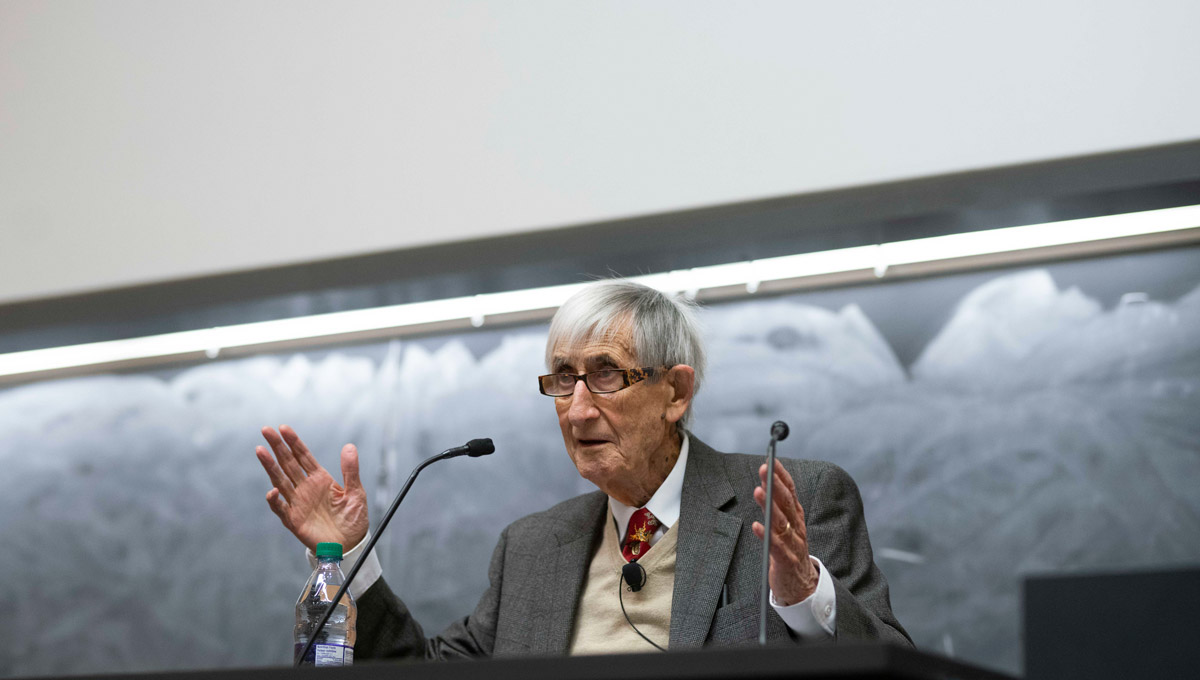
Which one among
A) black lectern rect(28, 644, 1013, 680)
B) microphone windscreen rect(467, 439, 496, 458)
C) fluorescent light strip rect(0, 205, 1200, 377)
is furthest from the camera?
fluorescent light strip rect(0, 205, 1200, 377)

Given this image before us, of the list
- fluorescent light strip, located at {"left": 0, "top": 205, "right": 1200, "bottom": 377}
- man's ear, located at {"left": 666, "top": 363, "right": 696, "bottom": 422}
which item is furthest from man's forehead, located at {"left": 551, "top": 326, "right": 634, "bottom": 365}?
fluorescent light strip, located at {"left": 0, "top": 205, "right": 1200, "bottom": 377}

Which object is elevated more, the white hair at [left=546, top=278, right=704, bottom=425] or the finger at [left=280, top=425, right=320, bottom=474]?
the white hair at [left=546, top=278, right=704, bottom=425]

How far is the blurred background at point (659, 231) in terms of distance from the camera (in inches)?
99.9

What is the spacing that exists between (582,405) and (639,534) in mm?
274

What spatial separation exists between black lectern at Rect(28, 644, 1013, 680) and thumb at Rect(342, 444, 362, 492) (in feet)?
2.57

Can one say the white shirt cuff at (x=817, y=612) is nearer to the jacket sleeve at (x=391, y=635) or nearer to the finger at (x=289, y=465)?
the jacket sleeve at (x=391, y=635)

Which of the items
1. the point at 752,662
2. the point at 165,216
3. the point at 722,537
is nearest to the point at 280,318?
the point at 165,216

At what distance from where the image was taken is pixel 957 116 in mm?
2490

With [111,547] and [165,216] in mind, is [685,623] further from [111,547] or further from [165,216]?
[111,547]

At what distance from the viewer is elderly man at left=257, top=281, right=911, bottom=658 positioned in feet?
6.08

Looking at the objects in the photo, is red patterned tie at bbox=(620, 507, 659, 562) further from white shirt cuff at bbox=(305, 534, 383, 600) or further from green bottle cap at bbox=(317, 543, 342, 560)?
green bottle cap at bbox=(317, 543, 342, 560)

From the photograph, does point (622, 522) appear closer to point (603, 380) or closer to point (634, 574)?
point (634, 574)

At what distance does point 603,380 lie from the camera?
2.04m

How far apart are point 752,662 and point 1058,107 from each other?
189 cm
